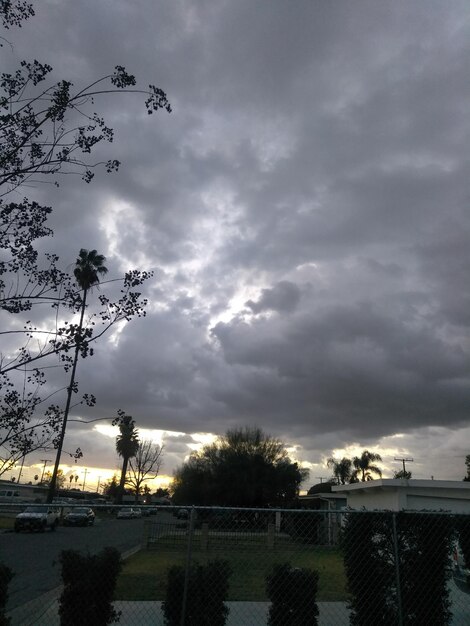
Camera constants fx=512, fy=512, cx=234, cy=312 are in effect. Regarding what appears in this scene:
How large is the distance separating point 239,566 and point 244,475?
27.0 m

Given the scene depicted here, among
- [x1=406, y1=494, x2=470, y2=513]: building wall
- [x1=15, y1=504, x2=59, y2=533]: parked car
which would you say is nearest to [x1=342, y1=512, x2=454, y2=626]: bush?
[x1=406, y1=494, x2=470, y2=513]: building wall

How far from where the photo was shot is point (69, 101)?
18.6ft

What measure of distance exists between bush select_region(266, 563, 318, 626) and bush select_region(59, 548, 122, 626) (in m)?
2.16

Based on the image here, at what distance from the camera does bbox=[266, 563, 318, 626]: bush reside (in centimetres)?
702

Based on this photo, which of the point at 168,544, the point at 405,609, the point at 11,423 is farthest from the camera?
the point at 168,544

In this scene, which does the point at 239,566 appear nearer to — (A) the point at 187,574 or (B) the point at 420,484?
(B) the point at 420,484

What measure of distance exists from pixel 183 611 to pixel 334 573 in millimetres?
10463

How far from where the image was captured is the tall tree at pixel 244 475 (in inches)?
1640

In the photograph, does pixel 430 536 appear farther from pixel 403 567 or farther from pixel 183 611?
pixel 183 611

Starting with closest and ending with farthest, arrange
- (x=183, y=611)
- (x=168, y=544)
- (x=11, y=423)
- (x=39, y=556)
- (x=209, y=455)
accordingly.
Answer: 1. (x=11, y=423)
2. (x=183, y=611)
3. (x=39, y=556)
4. (x=168, y=544)
5. (x=209, y=455)

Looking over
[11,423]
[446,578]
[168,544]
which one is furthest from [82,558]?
[168,544]

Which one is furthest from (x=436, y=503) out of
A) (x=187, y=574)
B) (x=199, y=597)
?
(x=187, y=574)

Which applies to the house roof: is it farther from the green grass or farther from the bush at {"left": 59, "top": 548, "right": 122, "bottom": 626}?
the bush at {"left": 59, "top": 548, "right": 122, "bottom": 626}

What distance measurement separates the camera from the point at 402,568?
7.12 metres
